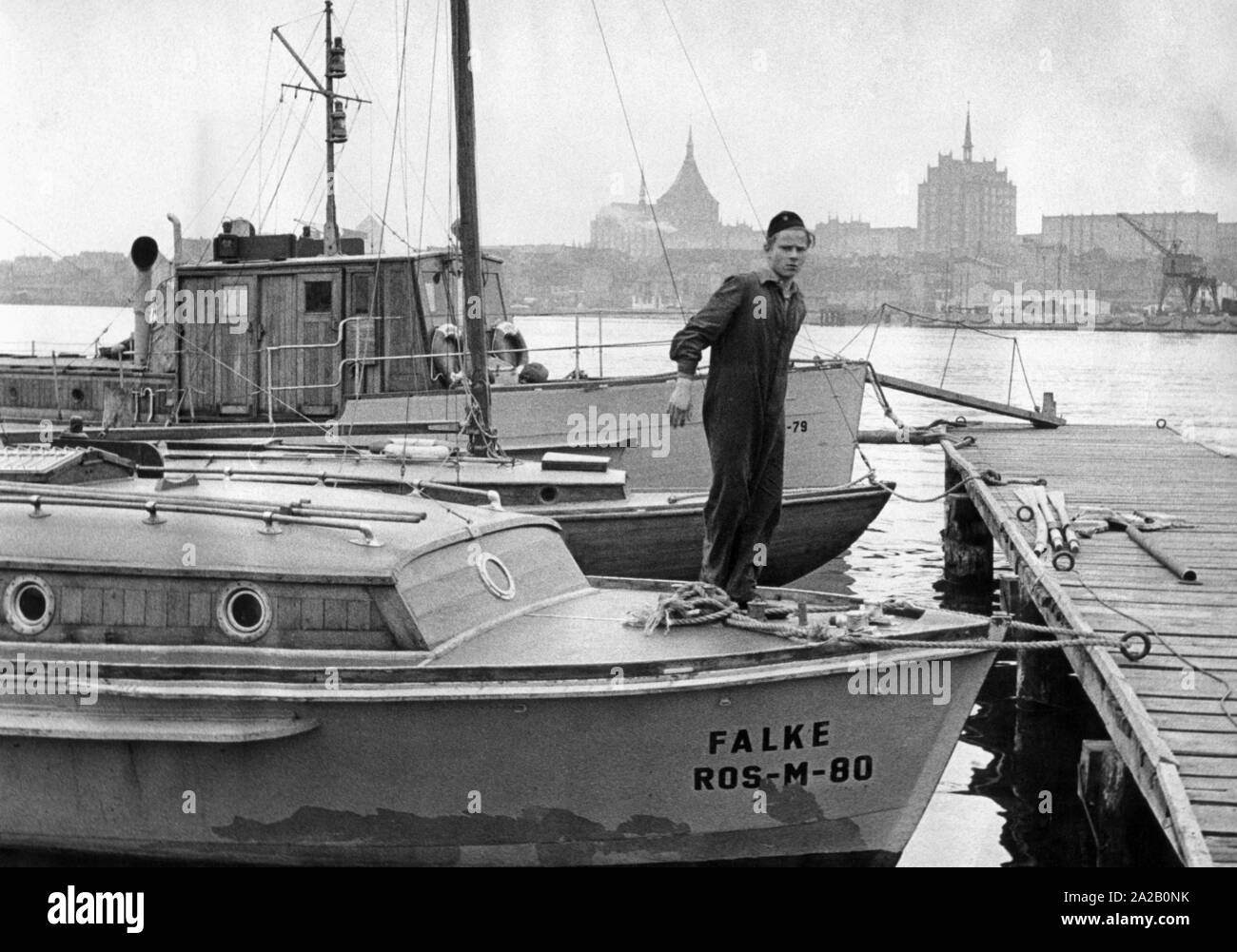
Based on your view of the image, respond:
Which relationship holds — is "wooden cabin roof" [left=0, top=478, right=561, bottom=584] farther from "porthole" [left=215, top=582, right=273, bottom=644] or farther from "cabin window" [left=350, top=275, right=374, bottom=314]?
"cabin window" [left=350, top=275, right=374, bottom=314]

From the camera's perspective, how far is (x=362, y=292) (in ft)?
61.3

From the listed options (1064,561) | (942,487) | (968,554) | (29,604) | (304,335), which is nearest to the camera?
(29,604)

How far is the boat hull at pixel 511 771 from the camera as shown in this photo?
764 centimetres

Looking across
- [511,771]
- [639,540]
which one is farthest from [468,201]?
[511,771]

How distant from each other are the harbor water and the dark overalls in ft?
8.78

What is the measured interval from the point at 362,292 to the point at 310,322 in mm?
745

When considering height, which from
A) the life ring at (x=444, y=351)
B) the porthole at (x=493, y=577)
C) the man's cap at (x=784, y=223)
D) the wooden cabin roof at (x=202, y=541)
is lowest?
the porthole at (x=493, y=577)

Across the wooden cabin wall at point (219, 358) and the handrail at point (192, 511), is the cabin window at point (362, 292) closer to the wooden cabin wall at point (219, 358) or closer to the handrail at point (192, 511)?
the wooden cabin wall at point (219, 358)

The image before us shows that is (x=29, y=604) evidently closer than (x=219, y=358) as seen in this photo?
Yes

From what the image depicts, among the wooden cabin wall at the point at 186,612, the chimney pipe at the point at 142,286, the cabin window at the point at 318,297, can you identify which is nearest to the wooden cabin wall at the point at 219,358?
the cabin window at the point at 318,297

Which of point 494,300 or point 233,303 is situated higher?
point 494,300

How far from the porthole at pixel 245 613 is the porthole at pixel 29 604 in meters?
0.93

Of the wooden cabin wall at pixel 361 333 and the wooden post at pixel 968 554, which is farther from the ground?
the wooden cabin wall at pixel 361 333

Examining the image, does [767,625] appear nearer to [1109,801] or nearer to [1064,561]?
[1109,801]
